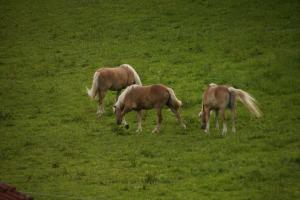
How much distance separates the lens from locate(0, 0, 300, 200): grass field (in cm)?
1823

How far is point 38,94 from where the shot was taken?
28891 mm

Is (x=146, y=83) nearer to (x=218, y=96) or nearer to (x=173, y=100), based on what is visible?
(x=173, y=100)

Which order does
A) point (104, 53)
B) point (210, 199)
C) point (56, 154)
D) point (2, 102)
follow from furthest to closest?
point (104, 53)
point (2, 102)
point (56, 154)
point (210, 199)

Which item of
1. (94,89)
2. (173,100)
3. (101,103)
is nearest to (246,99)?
(173,100)

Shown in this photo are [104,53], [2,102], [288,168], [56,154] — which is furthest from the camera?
[104,53]

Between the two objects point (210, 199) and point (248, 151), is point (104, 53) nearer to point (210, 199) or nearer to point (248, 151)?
point (248, 151)

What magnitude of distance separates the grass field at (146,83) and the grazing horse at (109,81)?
0.72 metres

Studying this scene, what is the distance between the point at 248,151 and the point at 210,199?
11.8 feet

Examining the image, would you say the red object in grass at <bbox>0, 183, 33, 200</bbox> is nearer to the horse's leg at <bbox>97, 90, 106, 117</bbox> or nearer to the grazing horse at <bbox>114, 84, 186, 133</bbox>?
the grazing horse at <bbox>114, 84, 186, 133</bbox>

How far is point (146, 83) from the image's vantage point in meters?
28.6

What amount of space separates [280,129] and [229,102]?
5.82 ft

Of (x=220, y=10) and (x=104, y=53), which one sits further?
(x=220, y=10)

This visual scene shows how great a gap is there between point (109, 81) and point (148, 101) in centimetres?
354

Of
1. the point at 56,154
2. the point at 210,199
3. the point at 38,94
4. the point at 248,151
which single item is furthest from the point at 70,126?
the point at 210,199
